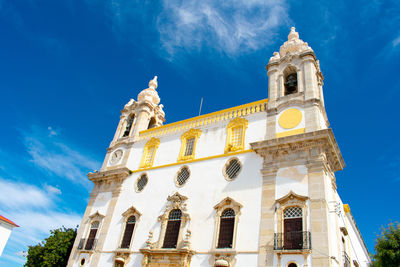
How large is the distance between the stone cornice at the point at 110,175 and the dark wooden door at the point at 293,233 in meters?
12.4

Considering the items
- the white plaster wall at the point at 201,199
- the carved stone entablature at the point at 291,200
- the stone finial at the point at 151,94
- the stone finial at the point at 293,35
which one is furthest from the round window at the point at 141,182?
the stone finial at the point at 293,35

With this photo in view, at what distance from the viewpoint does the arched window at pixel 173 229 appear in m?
16.8

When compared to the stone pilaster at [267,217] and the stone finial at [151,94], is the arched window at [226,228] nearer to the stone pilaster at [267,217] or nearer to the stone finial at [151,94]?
the stone pilaster at [267,217]

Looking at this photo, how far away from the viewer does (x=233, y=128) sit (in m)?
19.2

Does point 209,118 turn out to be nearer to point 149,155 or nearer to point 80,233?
point 149,155

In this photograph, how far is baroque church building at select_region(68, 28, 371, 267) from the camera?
1382 centimetres

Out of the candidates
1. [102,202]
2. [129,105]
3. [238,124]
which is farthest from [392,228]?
[129,105]

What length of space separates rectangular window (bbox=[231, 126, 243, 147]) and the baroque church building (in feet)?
0.22

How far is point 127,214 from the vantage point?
19.7 m

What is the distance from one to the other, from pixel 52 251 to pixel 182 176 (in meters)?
11.5

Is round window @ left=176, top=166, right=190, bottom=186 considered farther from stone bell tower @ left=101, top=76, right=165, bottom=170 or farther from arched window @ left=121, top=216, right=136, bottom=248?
stone bell tower @ left=101, top=76, right=165, bottom=170

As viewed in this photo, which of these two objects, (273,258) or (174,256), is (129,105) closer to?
(174,256)

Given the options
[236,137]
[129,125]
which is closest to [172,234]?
[236,137]

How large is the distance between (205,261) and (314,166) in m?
7.09
